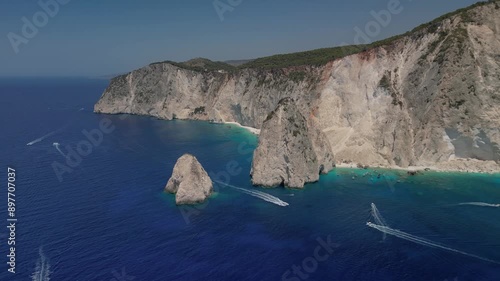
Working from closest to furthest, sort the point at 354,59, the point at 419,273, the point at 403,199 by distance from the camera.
A: the point at 419,273
the point at 403,199
the point at 354,59

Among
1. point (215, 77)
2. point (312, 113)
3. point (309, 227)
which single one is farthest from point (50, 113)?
point (309, 227)

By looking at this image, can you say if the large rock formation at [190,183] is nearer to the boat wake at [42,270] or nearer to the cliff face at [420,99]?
the boat wake at [42,270]

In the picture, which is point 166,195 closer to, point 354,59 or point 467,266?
point 467,266

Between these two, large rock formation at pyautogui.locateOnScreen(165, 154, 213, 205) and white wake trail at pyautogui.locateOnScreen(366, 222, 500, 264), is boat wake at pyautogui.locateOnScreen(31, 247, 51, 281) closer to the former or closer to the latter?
large rock formation at pyautogui.locateOnScreen(165, 154, 213, 205)

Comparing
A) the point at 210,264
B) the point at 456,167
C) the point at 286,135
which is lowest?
the point at 210,264

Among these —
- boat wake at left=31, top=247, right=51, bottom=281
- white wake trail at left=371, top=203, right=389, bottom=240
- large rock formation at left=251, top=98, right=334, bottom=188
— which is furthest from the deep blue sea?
large rock formation at left=251, top=98, right=334, bottom=188

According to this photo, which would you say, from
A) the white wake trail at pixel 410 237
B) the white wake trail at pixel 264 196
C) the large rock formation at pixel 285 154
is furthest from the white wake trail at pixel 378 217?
the large rock formation at pixel 285 154

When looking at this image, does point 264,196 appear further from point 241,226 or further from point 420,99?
point 420,99

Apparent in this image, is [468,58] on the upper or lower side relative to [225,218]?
upper
